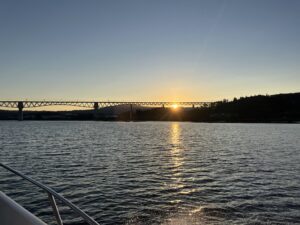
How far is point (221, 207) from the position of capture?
75.2 ft

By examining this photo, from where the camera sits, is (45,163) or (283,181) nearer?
(283,181)

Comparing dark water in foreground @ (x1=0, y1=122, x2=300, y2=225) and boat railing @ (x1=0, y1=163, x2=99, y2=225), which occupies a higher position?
boat railing @ (x1=0, y1=163, x2=99, y2=225)

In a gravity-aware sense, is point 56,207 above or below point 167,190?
above

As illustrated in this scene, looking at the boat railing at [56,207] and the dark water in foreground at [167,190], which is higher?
the boat railing at [56,207]

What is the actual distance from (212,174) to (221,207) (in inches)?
525

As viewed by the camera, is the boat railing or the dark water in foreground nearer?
the boat railing

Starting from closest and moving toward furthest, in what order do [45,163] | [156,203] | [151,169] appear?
[156,203] → [151,169] → [45,163]

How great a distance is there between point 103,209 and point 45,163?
22615 millimetres

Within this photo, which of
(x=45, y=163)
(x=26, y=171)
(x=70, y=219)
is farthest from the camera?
(x=45, y=163)

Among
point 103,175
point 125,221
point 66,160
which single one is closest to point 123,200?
point 125,221

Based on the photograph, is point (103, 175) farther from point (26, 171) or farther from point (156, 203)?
point (156, 203)

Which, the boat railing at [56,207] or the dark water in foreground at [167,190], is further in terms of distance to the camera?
the dark water in foreground at [167,190]

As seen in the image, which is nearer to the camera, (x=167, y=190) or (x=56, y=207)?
(x=56, y=207)

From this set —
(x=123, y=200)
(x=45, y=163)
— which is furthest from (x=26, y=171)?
(x=123, y=200)
